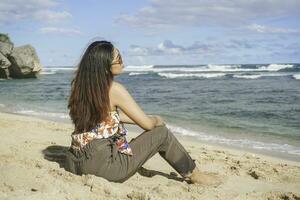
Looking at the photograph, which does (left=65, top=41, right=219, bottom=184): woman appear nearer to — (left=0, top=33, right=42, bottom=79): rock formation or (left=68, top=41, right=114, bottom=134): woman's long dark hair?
(left=68, top=41, right=114, bottom=134): woman's long dark hair

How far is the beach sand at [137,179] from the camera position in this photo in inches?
146

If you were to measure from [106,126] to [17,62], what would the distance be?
112 feet

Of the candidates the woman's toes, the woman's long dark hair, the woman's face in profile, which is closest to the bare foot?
the woman's toes

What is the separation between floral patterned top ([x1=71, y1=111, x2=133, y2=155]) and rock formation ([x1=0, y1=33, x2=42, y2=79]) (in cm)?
3271

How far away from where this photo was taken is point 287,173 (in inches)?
207

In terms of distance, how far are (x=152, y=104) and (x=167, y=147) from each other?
11204 mm

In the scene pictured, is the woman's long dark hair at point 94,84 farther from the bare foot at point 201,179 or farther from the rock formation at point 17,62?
the rock formation at point 17,62

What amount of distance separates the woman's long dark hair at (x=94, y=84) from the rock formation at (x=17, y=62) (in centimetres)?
3276

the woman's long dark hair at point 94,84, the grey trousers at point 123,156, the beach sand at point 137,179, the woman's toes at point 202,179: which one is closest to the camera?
the beach sand at point 137,179

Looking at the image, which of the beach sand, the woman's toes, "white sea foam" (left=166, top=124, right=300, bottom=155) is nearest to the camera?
the beach sand

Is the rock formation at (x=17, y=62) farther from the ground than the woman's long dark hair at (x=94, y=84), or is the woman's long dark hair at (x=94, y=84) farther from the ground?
the woman's long dark hair at (x=94, y=84)

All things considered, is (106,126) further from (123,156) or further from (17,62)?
(17,62)

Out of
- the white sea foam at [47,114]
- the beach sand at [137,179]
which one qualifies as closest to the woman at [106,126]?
the beach sand at [137,179]

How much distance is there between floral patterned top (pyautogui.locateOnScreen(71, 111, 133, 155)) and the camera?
4.02 m
